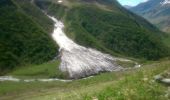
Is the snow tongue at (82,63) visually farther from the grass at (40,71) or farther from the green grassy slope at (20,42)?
the green grassy slope at (20,42)

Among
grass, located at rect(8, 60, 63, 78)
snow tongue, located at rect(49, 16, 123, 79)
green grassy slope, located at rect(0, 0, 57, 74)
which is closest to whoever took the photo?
grass, located at rect(8, 60, 63, 78)

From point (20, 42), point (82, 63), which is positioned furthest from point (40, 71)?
point (20, 42)

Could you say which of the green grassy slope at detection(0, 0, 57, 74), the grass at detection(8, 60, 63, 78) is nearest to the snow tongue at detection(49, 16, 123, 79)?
the grass at detection(8, 60, 63, 78)

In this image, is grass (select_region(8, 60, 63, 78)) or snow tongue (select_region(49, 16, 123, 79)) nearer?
grass (select_region(8, 60, 63, 78))

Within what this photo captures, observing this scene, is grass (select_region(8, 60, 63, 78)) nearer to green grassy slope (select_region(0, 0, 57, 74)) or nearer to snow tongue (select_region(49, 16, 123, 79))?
snow tongue (select_region(49, 16, 123, 79))

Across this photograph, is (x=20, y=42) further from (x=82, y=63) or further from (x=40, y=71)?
(x=82, y=63)

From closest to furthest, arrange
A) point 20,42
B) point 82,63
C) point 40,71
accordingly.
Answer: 1. point 40,71
2. point 82,63
3. point 20,42

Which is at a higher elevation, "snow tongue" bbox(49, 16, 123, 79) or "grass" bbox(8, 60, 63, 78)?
"snow tongue" bbox(49, 16, 123, 79)
